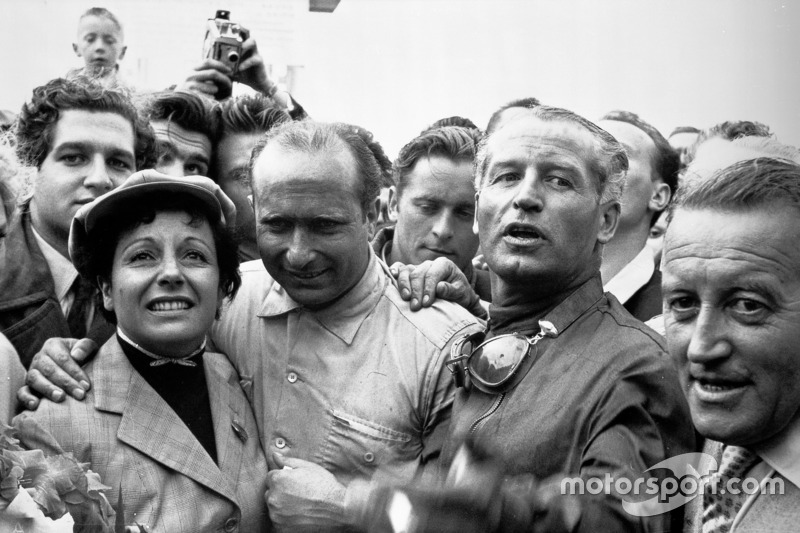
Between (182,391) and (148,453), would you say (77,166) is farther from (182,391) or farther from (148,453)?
(148,453)

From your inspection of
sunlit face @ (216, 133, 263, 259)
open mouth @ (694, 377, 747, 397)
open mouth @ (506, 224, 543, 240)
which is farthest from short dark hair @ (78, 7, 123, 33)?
open mouth @ (694, 377, 747, 397)

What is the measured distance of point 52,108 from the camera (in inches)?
156

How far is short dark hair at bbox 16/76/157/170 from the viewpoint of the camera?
156 inches

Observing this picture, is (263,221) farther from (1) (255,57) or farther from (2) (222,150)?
(1) (255,57)

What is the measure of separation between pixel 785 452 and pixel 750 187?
567 millimetres

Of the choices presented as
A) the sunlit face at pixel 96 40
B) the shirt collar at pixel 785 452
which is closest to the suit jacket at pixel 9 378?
the shirt collar at pixel 785 452

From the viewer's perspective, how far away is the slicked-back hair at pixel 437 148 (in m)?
4.31

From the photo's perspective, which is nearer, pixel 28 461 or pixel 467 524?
pixel 467 524

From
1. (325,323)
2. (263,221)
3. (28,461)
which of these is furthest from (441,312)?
(28,461)

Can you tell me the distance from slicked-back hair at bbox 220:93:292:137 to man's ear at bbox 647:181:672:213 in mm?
1579

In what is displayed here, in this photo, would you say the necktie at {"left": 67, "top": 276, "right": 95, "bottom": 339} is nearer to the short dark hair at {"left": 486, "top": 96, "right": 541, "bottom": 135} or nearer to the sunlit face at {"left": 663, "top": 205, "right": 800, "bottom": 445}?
the short dark hair at {"left": 486, "top": 96, "right": 541, "bottom": 135}

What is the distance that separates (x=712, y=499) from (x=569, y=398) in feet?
1.57

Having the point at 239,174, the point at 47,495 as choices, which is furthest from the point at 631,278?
the point at 47,495

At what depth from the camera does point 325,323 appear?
11.3 ft
